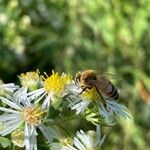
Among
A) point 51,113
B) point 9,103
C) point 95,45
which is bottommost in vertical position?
point 95,45

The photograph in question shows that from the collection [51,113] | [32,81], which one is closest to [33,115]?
[51,113]

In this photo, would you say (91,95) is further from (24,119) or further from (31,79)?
→ (24,119)

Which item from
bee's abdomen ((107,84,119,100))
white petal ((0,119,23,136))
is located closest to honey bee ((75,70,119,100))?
bee's abdomen ((107,84,119,100))

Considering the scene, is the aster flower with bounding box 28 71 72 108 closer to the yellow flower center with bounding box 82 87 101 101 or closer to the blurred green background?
the yellow flower center with bounding box 82 87 101 101

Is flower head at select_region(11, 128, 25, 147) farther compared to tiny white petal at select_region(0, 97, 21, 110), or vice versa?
tiny white petal at select_region(0, 97, 21, 110)

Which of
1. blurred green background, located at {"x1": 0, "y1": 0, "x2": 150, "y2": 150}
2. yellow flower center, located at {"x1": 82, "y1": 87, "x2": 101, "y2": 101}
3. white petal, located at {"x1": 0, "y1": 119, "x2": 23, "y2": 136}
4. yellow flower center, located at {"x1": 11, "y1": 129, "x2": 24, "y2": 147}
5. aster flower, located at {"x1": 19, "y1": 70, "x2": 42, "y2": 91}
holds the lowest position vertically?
blurred green background, located at {"x1": 0, "y1": 0, "x2": 150, "y2": 150}

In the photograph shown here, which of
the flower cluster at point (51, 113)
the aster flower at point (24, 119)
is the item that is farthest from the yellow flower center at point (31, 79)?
the aster flower at point (24, 119)
